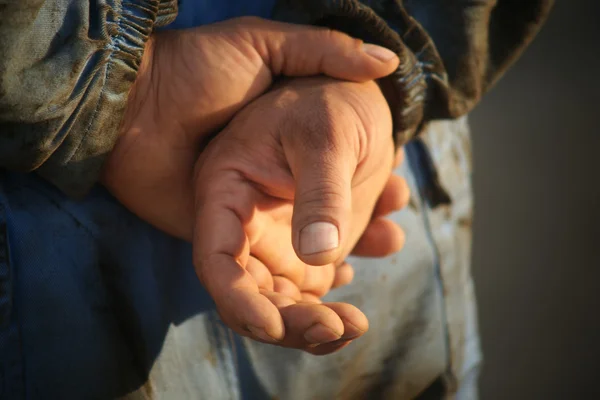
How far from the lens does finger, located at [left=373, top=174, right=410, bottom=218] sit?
2.21ft

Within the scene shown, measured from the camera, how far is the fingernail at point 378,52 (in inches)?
21.4

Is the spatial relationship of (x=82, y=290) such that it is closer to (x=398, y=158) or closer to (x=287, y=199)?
(x=287, y=199)

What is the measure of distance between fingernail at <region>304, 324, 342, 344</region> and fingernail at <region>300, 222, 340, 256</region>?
0.17 ft

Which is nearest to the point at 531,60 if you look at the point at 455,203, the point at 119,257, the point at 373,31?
the point at 455,203

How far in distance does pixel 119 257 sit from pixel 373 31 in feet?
0.98

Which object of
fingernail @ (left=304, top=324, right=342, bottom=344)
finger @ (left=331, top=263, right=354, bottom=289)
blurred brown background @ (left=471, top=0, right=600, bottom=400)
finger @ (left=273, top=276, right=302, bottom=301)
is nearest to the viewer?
fingernail @ (left=304, top=324, right=342, bottom=344)

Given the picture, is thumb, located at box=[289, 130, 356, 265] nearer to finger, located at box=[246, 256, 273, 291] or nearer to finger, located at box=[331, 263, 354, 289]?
finger, located at box=[246, 256, 273, 291]

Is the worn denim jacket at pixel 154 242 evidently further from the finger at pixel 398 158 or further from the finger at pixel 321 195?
the finger at pixel 321 195

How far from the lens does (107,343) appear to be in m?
0.53

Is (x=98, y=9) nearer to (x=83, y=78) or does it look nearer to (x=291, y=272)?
(x=83, y=78)

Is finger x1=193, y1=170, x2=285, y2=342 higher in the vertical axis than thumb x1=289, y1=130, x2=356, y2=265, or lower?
lower

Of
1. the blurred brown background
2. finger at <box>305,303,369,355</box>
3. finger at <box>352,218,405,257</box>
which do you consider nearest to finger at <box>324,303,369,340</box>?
finger at <box>305,303,369,355</box>

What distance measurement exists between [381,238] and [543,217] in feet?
3.26

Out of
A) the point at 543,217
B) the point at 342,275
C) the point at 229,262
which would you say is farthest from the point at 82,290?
the point at 543,217
